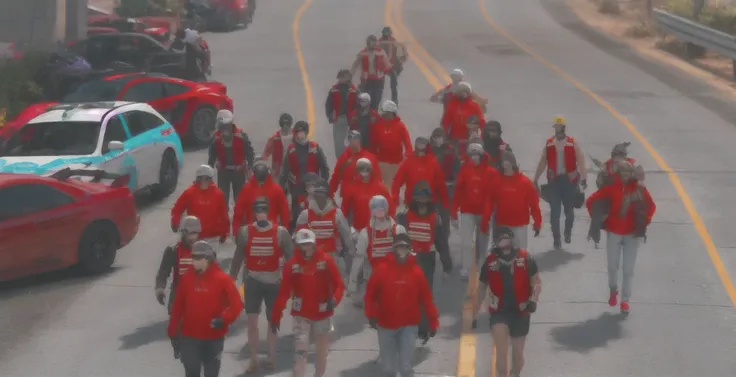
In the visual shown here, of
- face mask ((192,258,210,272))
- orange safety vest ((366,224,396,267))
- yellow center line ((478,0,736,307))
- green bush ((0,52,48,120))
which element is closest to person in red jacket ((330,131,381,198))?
orange safety vest ((366,224,396,267))

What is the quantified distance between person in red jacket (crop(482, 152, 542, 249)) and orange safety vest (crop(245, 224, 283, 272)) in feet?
10.2

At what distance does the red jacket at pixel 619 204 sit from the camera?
46.8 feet

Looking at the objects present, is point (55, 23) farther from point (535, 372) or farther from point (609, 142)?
point (535, 372)

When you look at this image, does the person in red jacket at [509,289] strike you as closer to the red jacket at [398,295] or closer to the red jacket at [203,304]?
the red jacket at [398,295]

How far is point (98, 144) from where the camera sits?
19062 millimetres

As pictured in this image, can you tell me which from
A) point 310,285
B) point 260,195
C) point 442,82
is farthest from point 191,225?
point 442,82

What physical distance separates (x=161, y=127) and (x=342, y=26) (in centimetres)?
2438

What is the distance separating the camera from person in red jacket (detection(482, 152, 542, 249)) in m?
14.4

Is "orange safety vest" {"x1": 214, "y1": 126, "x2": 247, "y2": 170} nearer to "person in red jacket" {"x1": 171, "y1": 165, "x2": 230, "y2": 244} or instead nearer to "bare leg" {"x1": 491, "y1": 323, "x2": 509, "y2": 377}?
"person in red jacket" {"x1": 171, "y1": 165, "x2": 230, "y2": 244}

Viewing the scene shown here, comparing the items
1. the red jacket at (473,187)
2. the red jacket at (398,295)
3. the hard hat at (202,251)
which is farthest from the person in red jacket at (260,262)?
the red jacket at (473,187)

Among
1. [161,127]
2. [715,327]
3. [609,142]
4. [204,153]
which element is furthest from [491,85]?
[715,327]

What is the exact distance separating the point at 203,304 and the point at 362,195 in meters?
3.97

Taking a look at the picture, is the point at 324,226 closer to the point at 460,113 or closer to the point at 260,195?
the point at 260,195

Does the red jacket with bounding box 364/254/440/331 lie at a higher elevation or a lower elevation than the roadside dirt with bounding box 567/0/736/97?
lower
